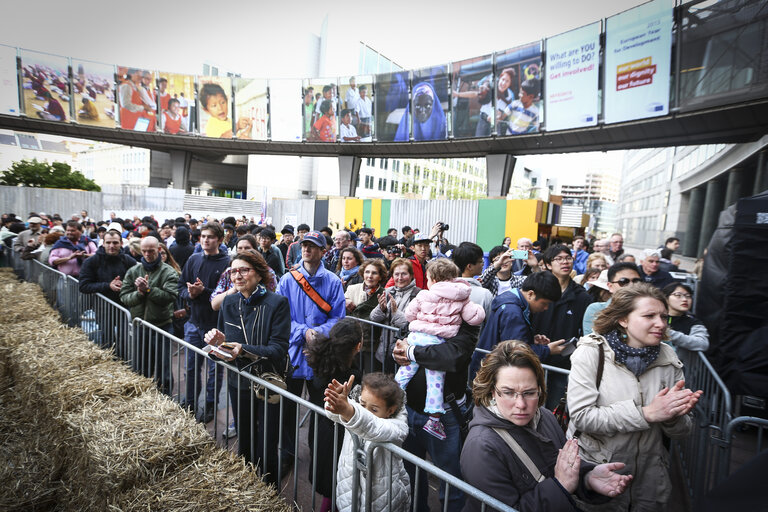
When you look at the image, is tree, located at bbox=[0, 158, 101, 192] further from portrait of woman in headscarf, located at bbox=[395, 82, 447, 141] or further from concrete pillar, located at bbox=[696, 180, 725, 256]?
concrete pillar, located at bbox=[696, 180, 725, 256]

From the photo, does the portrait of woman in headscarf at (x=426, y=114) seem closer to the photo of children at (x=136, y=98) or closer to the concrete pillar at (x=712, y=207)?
the concrete pillar at (x=712, y=207)

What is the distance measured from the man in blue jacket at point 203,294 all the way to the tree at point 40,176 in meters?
57.2

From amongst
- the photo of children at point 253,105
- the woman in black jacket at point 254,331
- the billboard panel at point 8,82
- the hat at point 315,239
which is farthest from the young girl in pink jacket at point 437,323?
the billboard panel at point 8,82

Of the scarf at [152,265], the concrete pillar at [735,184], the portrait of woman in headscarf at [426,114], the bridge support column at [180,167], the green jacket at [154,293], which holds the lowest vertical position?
the green jacket at [154,293]

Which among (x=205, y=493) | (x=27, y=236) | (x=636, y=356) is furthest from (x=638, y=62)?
(x=27, y=236)

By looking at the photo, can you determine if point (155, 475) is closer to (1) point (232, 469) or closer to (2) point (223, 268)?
(1) point (232, 469)

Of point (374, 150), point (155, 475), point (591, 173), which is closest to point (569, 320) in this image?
point (155, 475)

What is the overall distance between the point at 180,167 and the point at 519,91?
35.7 metres

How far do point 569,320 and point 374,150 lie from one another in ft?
98.8

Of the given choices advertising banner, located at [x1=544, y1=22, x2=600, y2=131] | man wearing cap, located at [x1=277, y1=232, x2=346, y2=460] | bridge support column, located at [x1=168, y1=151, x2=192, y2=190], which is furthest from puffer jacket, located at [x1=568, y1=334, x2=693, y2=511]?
bridge support column, located at [x1=168, y1=151, x2=192, y2=190]

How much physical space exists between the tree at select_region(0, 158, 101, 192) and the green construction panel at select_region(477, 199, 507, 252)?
5448 cm

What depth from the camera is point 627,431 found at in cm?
207

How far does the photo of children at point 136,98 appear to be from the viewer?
1308 inches

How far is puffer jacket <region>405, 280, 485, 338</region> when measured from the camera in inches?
106
